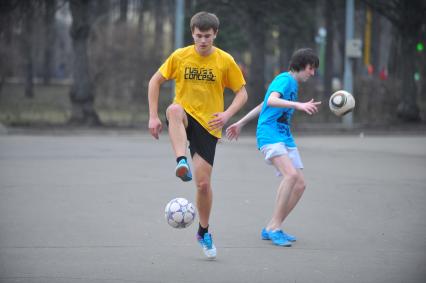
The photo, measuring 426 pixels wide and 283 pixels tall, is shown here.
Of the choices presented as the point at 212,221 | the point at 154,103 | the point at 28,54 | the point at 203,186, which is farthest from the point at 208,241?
the point at 28,54

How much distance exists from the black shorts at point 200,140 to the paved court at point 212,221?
825mm

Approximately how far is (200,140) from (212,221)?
215 cm

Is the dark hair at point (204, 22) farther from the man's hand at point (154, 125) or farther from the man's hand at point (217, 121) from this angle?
the man's hand at point (154, 125)

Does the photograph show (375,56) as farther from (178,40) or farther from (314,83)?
(178,40)

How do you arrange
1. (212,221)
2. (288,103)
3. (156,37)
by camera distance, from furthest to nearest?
(156,37) < (212,221) < (288,103)

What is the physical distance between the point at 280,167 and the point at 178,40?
17.8 metres

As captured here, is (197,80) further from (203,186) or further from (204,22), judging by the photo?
(203,186)

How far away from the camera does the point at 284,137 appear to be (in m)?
7.57

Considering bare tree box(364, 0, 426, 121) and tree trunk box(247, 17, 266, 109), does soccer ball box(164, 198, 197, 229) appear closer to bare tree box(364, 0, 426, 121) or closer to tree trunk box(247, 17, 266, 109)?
tree trunk box(247, 17, 266, 109)

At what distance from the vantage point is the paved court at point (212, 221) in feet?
20.5

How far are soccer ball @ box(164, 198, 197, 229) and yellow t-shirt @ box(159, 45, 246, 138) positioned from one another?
23.5 inches

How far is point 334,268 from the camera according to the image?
20.9 ft

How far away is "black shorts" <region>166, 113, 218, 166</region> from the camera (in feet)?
21.7

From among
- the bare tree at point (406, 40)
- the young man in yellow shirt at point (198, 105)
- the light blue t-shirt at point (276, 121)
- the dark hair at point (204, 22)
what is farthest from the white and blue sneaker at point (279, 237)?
the bare tree at point (406, 40)
